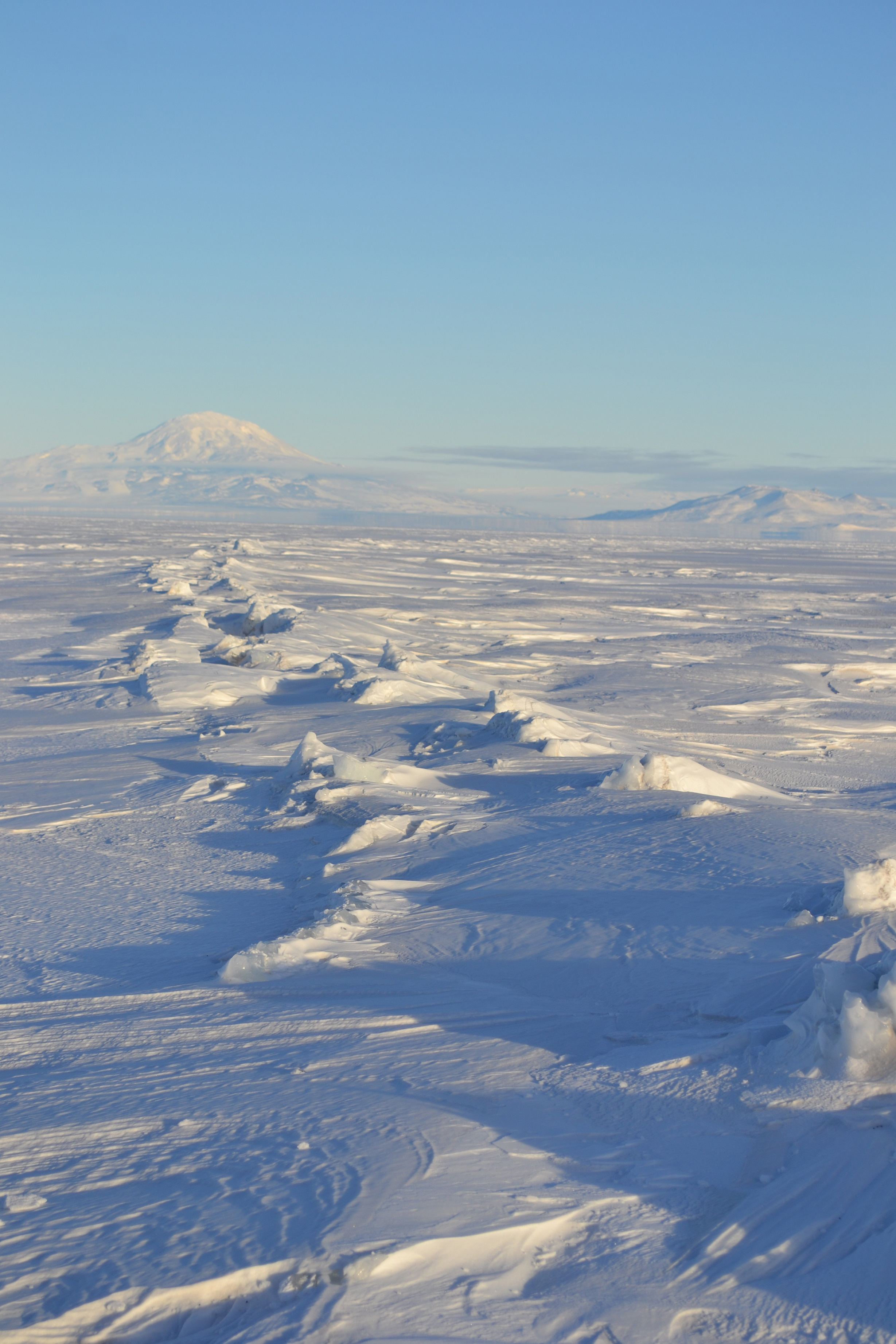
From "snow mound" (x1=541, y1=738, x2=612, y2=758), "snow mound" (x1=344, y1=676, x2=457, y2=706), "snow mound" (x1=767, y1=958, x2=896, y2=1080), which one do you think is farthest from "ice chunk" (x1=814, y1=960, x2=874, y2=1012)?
"snow mound" (x1=344, y1=676, x2=457, y2=706)

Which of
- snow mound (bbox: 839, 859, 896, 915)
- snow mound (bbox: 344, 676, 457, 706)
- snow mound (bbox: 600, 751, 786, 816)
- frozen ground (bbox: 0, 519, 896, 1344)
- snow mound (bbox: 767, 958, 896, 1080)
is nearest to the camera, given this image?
frozen ground (bbox: 0, 519, 896, 1344)

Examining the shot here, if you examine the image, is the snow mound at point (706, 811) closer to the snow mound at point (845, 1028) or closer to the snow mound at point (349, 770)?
the snow mound at point (349, 770)

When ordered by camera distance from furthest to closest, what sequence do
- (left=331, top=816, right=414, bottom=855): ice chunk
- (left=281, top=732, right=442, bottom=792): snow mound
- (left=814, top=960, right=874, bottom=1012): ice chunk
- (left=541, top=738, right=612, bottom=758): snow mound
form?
(left=541, top=738, right=612, bottom=758): snow mound
(left=281, top=732, right=442, bottom=792): snow mound
(left=331, top=816, right=414, bottom=855): ice chunk
(left=814, top=960, right=874, bottom=1012): ice chunk

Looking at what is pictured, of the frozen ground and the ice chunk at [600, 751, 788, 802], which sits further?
the ice chunk at [600, 751, 788, 802]

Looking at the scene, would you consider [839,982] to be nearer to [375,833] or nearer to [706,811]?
[706,811]

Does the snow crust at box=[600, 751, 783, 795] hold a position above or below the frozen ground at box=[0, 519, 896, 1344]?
above

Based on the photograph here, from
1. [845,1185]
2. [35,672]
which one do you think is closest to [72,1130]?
[845,1185]

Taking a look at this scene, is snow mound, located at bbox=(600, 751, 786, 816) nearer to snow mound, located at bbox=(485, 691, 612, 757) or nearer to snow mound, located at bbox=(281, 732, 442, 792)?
snow mound, located at bbox=(485, 691, 612, 757)

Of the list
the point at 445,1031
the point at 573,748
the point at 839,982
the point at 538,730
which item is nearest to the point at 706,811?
the point at 573,748
